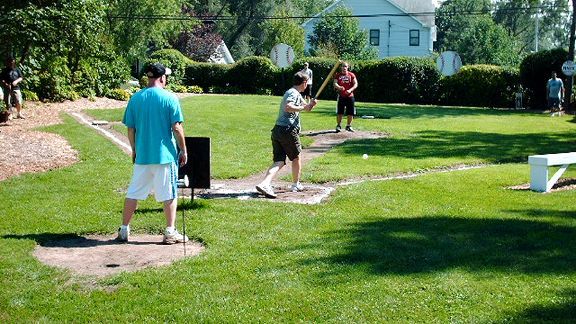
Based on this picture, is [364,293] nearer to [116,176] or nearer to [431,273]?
[431,273]

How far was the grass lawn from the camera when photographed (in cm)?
565

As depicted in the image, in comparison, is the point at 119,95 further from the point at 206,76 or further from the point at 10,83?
the point at 206,76

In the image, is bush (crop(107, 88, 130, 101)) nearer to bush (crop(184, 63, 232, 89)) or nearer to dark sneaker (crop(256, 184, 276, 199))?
bush (crop(184, 63, 232, 89))

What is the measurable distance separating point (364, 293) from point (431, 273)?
0.83 meters

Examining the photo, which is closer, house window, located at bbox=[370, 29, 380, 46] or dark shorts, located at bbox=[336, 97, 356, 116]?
dark shorts, located at bbox=[336, 97, 356, 116]

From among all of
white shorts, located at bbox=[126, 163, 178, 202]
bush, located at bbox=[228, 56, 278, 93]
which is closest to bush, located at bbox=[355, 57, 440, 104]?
bush, located at bbox=[228, 56, 278, 93]

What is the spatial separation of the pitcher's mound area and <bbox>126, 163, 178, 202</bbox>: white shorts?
0.51 meters

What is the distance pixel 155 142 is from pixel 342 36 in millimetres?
51754

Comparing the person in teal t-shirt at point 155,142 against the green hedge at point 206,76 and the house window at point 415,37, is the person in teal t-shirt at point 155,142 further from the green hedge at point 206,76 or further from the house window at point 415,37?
the house window at point 415,37

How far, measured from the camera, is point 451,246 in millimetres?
7391

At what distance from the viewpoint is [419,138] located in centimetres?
1814

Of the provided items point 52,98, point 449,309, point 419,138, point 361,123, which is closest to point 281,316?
point 449,309

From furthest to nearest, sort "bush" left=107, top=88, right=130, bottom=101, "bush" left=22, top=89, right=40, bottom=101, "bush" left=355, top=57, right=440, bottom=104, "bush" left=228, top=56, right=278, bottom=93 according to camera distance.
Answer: "bush" left=228, top=56, right=278, bottom=93
"bush" left=355, top=57, right=440, bottom=104
"bush" left=107, top=88, right=130, bottom=101
"bush" left=22, top=89, right=40, bottom=101

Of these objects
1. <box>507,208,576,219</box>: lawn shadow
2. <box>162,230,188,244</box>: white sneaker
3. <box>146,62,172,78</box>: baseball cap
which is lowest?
<box>162,230,188,244</box>: white sneaker
